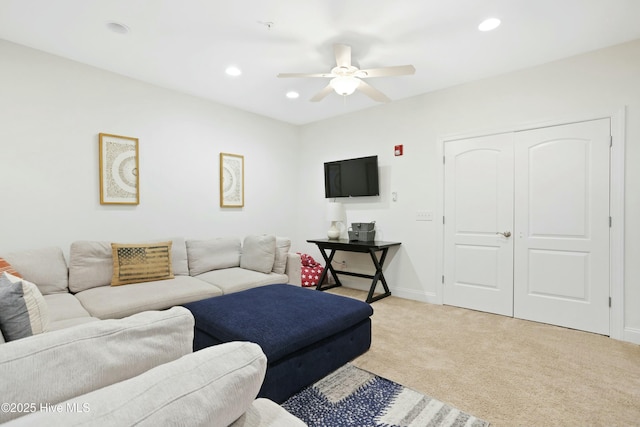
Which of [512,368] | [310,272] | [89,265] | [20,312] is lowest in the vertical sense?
[512,368]

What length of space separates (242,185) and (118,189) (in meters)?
1.59

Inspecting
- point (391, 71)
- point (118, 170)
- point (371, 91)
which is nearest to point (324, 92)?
point (371, 91)

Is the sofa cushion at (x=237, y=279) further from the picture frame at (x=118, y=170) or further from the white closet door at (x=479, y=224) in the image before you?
the white closet door at (x=479, y=224)

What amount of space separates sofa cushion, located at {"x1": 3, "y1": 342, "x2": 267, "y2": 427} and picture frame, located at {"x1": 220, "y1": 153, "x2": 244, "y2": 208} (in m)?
3.74

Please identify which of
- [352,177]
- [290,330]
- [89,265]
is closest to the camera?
[290,330]

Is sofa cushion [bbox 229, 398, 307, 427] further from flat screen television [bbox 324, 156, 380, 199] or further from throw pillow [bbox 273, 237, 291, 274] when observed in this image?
flat screen television [bbox 324, 156, 380, 199]

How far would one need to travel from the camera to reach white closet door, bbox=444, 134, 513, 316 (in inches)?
135

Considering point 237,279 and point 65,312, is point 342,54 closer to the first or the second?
point 237,279

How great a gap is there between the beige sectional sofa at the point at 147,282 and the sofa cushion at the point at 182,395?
5.78ft

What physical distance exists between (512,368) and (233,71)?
3.65m

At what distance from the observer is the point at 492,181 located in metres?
3.53

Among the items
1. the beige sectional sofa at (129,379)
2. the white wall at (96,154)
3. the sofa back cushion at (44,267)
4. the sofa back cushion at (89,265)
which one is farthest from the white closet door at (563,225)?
the sofa back cushion at (44,267)

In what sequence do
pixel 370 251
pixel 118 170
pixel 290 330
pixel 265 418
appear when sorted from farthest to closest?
pixel 370 251, pixel 118 170, pixel 290 330, pixel 265 418

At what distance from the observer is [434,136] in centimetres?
393
